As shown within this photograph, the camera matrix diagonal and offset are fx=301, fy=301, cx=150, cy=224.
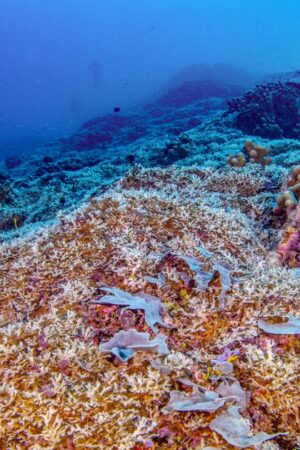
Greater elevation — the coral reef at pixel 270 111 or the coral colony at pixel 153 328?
the coral reef at pixel 270 111

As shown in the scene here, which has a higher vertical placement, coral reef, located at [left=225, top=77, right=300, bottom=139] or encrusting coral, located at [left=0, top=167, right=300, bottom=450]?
coral reef, located at [left=225, top=77, right=300, bottom=139]

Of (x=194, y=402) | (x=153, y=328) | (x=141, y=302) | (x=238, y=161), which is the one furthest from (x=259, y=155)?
(x=194, y=402)

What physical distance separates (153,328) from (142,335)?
0.15 meters

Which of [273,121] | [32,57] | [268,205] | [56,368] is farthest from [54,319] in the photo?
[32,57]

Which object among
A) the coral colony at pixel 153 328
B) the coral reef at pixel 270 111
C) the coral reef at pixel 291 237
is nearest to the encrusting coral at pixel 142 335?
the coral colony at pixel 153 328

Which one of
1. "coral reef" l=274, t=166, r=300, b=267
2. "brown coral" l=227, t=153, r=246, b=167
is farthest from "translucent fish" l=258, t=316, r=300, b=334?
"brown coral" l=227, t=153, r=246, b=167

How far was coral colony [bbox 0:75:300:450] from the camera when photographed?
1501mm

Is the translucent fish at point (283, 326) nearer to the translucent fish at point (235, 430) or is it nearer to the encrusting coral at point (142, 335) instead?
the encrusting coral at point (142, 335)

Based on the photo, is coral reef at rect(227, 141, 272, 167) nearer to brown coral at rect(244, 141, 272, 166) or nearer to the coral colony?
brown coral at rect(244, 141, 272, 166)

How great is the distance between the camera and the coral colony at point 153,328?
1.50 metres

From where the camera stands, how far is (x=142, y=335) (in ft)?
6.05

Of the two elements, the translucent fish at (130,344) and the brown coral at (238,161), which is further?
the brown coral at (238,161)

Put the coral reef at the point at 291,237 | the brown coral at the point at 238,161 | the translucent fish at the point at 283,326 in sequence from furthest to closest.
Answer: the brown coral at the point at 238,161
the coral reef at the point at 291,237
the translucent fish at the point at 283,326

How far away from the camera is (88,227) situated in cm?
314
